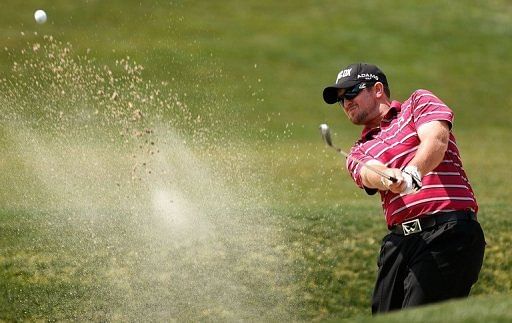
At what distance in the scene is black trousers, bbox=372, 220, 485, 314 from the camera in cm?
619

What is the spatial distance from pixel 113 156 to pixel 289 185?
3764 millimetres

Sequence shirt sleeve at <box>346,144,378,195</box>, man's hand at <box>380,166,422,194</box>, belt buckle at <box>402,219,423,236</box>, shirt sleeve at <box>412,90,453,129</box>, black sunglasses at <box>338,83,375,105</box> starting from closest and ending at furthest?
man's hand at <box>380,166,422,194</box> < shirt sleeve at <box>412,90,453,129</box> < belt buckle at <box>402,219,423,236</box> < shirt sleeve at <box>346,144,378,195</box> < black sunglasses at <box>338,83,375,105</box>

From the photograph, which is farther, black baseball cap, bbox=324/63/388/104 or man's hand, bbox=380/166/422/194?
black baseball cap, bbox=324/63/388/104

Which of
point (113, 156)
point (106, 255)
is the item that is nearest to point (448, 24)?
point (113, 156)

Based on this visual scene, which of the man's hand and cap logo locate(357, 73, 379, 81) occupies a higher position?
cap logo locate(357, 73, 379, 81)

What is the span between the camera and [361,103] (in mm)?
6570

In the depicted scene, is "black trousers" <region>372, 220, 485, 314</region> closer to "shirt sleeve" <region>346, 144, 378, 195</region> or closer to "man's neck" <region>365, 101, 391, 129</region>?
"shirt sleeve" <region>346, 144, 378, 195</region>

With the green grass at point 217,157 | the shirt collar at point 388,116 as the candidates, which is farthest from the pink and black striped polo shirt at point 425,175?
the green grass at point 217,157

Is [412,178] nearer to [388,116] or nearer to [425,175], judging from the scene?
[425,175]

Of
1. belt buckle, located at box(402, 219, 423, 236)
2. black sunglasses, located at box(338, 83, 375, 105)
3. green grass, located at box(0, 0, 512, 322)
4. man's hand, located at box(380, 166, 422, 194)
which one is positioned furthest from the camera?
green grass, located at box(0, 0, 512, 322)

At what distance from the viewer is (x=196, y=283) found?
31.9 ft

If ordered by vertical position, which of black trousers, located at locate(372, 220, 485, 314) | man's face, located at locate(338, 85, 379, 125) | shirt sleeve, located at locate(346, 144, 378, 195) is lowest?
black trousers, located at locate(372, 220, 485, 314)

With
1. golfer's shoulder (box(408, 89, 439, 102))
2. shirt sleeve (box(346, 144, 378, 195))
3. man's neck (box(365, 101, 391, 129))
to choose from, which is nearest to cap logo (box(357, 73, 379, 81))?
man's neck (box(365, 101, 391, 129))

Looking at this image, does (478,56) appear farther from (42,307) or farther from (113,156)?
(42,307)
